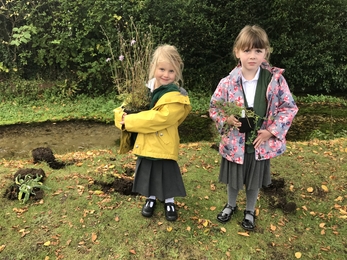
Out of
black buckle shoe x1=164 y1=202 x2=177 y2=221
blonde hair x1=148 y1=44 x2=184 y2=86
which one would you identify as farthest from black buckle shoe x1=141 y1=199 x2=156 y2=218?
blonde hair x1=148 y1=44 x2=184 y2=86

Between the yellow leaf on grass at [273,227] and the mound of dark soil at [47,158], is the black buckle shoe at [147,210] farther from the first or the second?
the mound of dark soil at [47,158]

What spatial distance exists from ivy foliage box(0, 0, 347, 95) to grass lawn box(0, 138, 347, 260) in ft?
14.4

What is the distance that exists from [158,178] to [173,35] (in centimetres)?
553

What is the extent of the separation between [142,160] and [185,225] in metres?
0.77

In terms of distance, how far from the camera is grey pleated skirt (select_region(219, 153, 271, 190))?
278cm

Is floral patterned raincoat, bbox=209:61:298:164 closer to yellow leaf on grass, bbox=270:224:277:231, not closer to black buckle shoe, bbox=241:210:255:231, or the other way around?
black buckle shoe, bbox=241:210:255:231

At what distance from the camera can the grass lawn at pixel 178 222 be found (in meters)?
2.82

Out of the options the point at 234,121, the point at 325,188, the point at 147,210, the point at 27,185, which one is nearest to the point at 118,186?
the point at 147,210

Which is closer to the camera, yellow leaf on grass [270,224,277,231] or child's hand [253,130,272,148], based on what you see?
child's hand [253,130,272,148]

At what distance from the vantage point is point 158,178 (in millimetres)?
2959

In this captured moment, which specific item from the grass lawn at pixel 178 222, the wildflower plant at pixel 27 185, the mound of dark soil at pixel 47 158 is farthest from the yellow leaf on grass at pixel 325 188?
the mound of dark soil at pixel 47 158

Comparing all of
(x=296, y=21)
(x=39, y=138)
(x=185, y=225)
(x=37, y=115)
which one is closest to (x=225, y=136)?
(x=185, y=225)

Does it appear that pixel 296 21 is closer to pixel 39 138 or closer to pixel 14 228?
pixel 39 138

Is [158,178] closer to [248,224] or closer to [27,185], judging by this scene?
[248,224]
